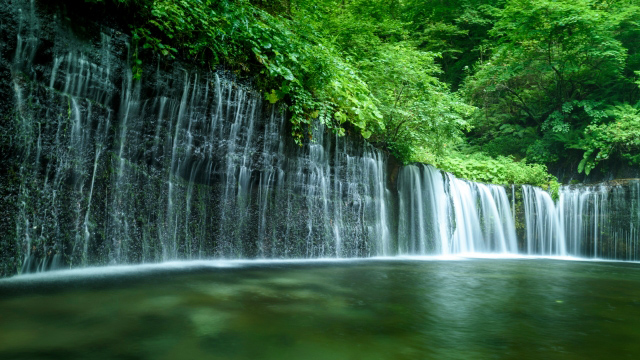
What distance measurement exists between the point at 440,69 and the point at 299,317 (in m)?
15.3

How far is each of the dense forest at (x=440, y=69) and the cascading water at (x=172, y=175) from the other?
0.57 meters

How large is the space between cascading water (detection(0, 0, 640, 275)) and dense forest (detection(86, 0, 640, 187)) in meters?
0.57

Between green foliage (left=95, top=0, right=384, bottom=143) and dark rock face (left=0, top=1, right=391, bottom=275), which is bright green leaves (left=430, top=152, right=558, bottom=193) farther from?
green foliage (left=95, top=0, right=384, bottom=143)

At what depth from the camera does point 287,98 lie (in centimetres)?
793

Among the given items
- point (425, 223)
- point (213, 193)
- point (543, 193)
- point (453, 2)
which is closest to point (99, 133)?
point (213, 193)

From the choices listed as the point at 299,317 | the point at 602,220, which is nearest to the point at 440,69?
the point at 602,220

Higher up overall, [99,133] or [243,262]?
[99,133]

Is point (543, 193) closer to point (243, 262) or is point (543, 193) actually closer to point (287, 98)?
point (287, 98)

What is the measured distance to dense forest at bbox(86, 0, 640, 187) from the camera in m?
6.67

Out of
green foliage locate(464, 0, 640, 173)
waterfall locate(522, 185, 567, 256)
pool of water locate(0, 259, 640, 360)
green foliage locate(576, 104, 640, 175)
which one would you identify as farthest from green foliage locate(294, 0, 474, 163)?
green foliage locate(576, 104, 640, 175)

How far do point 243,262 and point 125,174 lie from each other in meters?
2.54

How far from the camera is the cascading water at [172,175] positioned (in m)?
5.09

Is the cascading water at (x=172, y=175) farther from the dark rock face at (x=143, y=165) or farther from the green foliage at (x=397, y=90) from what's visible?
the green foliage at (x=397, y=90)

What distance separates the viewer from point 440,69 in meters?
16.4
